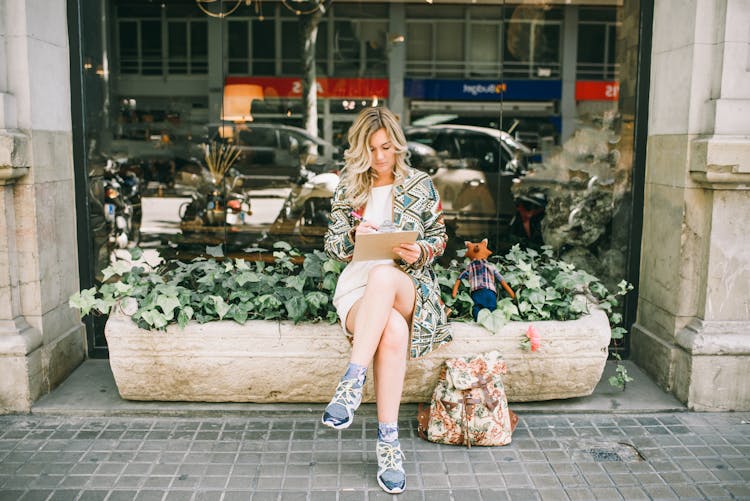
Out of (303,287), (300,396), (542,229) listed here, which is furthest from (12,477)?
(542,229)

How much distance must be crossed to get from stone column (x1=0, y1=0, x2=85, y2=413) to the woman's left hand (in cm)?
243

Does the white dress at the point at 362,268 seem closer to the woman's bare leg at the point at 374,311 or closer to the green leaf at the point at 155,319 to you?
the woman's bare leg at the point at 374,311

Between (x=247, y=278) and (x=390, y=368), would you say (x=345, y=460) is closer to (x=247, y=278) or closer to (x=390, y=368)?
(x=390, y=368)

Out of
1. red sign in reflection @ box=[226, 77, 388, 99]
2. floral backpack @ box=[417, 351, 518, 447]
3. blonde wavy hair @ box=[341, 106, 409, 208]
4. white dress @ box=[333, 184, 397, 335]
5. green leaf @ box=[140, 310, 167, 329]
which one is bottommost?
floral backpack @ box=[417, 351, 518, 447]

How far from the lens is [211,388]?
4.45 meters

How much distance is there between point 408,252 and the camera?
381 centimetres

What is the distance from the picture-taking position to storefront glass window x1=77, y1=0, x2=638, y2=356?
242 inches

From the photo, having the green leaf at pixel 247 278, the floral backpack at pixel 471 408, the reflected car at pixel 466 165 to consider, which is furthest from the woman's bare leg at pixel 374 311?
the reflected car at pixel 466 165

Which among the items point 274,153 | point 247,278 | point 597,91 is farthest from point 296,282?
point 274,153

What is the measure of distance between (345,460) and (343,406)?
1.62 ft

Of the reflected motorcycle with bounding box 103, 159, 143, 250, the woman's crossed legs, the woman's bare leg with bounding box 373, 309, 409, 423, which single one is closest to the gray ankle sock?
the woman's crossed legs

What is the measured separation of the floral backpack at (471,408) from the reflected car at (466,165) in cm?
321

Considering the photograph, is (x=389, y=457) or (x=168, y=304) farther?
(x=168, y=304)

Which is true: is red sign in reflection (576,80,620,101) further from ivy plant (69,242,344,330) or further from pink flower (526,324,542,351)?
Answer: ivy plant (69,242,344,330)
